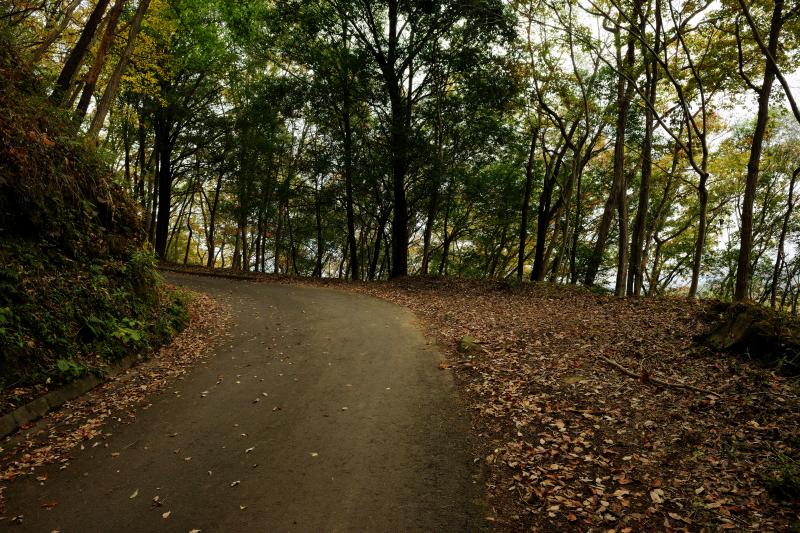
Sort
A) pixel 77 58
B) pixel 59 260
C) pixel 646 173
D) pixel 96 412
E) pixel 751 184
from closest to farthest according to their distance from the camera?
pixel 96 412 → pixel 59 260 → pixel 751 184 → pixel 77 58 → pixel 646 173

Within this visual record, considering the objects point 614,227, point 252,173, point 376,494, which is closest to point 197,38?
point 252,173

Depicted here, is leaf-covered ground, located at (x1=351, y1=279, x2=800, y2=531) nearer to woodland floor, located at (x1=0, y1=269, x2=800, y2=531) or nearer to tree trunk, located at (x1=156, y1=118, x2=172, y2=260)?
woodland floor, located at (x1=0, y1=269, x2=800, y2=531)

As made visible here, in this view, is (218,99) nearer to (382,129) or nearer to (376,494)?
(382,129)

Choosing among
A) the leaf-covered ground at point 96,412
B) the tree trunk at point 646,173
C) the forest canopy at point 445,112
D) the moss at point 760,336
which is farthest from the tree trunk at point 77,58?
the moss at point 760,336

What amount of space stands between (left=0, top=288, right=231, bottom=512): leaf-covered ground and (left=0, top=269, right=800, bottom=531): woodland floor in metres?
0.07

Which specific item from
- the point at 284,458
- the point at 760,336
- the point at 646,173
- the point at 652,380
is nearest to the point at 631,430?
the point at 652,380

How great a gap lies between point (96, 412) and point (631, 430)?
7335 mm

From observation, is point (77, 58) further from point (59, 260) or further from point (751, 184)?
point (751, 184)

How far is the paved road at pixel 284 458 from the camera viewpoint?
4.05 meters

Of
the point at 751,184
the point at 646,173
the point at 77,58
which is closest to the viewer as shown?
the point at 751,184

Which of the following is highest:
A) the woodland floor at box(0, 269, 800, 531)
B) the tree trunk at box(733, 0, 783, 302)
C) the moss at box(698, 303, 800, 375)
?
the tree trunk at box(733, 0, 783, 302)

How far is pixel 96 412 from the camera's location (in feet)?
19.6

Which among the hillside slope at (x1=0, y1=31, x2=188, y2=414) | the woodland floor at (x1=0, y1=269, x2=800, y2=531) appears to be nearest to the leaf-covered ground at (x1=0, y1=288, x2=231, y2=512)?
the woodland floor at (x1=0, y1=269, x2=800, y2=531)

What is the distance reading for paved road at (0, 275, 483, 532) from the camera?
4051mm
